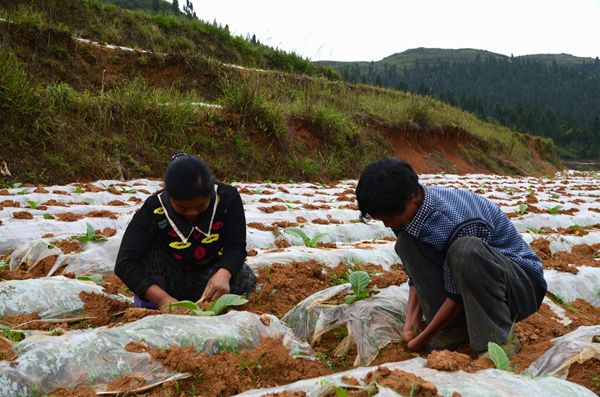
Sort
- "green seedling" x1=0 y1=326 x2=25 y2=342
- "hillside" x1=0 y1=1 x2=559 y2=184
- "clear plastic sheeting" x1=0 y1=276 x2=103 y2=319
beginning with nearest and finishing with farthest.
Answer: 1. "green seedling" x1=0 y1=326 x2=25 y2=342
2. "clear plastic sheeting" x1=0 y1=276 x2=103 y2=319
3. "hillside" x1=0 y1=1 x2=559 y2=184

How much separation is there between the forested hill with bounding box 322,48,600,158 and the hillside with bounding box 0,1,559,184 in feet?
109

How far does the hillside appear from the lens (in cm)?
749

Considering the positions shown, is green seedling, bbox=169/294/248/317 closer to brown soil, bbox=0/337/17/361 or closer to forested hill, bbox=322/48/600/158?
brown soil, bbox=0/337/17/361

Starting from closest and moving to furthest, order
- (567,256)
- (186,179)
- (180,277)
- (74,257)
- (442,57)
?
1. (186,179)
2. (180,277)
3. (74,257)
4. (567,256)
5. (442,57)

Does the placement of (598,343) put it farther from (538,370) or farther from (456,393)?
(456,393)

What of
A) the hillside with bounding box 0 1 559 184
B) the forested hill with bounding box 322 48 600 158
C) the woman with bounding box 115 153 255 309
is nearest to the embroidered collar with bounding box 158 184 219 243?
the woman with bounding box 115 153 255 309

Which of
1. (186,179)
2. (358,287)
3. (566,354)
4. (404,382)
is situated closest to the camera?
(404,382)

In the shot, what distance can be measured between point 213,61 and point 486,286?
13.3 metres

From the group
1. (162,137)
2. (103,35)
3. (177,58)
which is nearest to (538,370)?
(162,137)

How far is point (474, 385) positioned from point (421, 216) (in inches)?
27.4

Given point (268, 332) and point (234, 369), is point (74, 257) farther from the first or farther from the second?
point (234, 369)

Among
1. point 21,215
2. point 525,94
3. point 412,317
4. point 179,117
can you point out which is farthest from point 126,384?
point 525,94

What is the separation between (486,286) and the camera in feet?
5.95

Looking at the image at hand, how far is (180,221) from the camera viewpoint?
7.54ft
